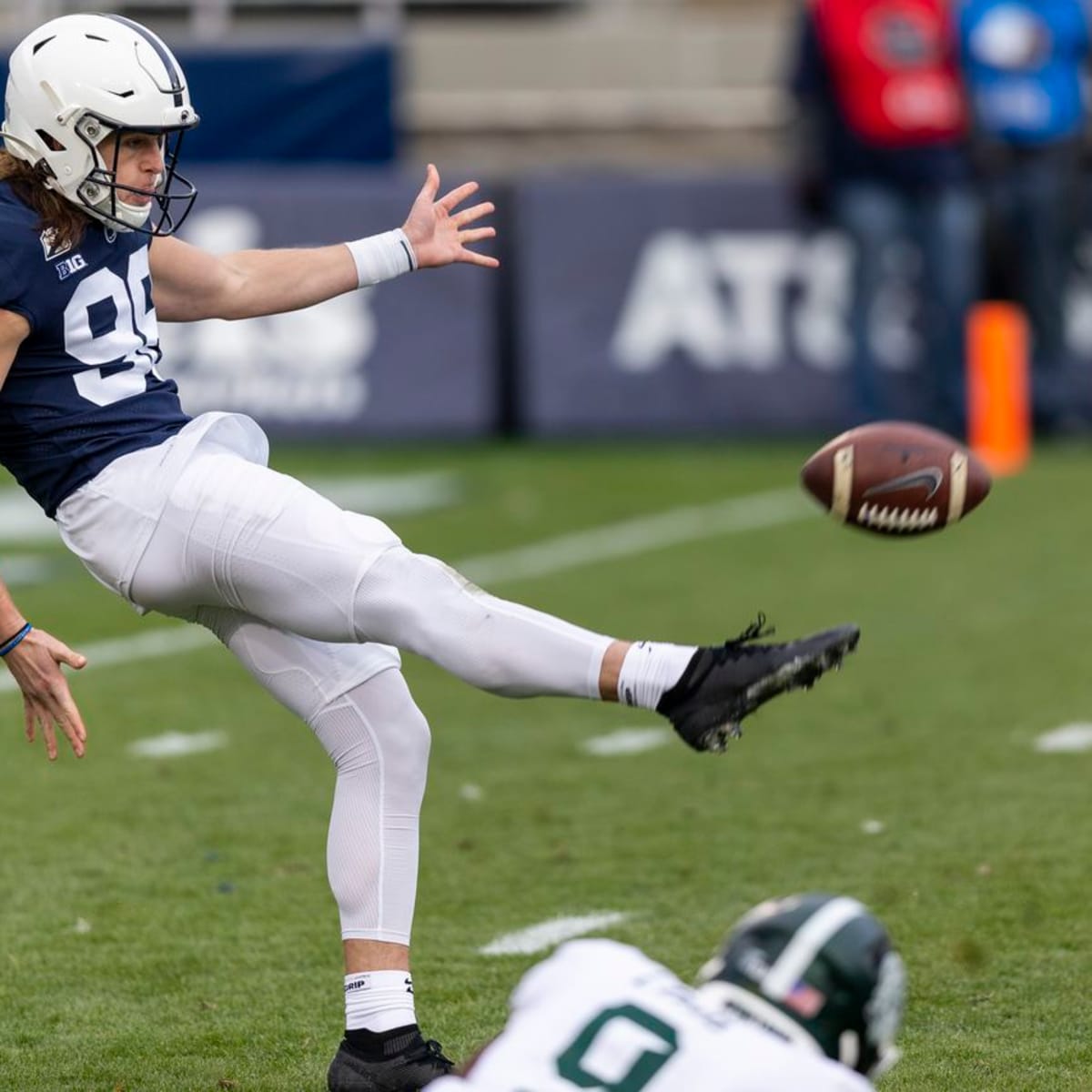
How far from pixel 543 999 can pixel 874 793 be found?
3265 mm

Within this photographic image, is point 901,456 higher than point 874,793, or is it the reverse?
point 901,456

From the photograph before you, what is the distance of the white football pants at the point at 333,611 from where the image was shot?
3979 millimetres

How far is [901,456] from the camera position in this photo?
4.33 m

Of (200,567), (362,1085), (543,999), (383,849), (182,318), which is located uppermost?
(182,318)

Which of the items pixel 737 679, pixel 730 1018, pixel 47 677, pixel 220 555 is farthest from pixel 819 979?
pixel 47 677

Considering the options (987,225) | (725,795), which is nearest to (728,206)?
(987,225)

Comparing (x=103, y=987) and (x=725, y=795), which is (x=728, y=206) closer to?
(x=725, y=795)

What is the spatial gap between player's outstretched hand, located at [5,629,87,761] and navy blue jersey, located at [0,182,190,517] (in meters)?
0.25

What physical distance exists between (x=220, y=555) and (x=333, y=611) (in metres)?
0.21

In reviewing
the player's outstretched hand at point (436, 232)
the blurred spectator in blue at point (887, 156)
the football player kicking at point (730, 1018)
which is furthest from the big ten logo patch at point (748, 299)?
the football player kicking at point (730, 1018)

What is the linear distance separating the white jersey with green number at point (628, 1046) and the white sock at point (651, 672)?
746 millimetres

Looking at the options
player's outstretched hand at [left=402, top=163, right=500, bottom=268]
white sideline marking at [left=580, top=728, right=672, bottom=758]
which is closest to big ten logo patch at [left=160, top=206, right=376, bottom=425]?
white sideline marking at [left=580, top=728, right=672, bottom=758]

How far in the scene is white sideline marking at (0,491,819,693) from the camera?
851cm

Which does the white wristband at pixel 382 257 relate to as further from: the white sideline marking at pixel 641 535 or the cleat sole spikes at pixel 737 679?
the white sideline marking at pixel 641 535
